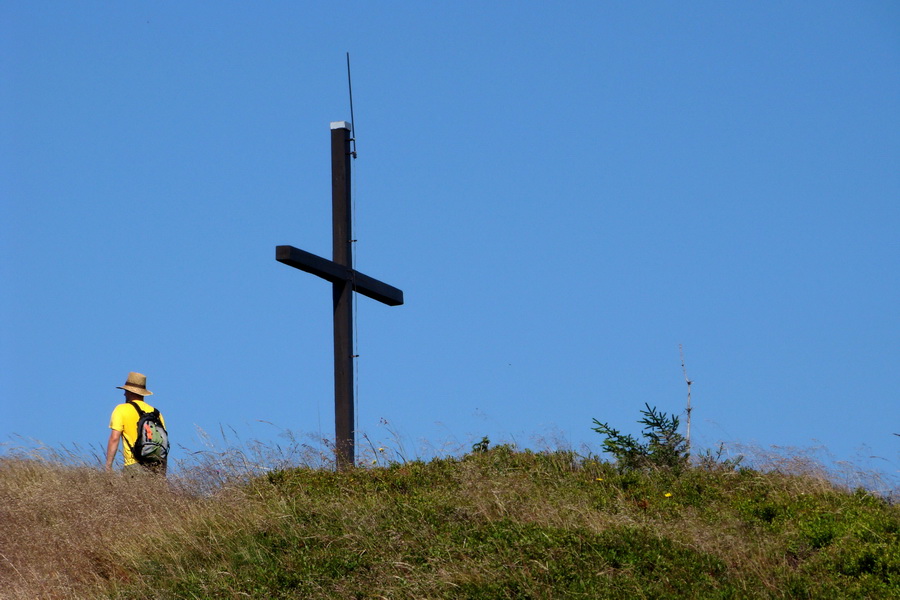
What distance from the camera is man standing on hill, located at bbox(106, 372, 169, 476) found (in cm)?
1105

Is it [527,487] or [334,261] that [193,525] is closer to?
[527,487]

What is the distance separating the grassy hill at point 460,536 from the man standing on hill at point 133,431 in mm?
540

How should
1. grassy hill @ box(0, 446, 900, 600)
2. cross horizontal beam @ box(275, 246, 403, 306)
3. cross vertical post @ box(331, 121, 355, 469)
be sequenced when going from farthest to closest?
cross vertical post @ box(331, 121, 355, 469) < cross horizontal beam @ box(275, 246, 403, 306) < grassy hill @ box(0, 446, 900, 600)

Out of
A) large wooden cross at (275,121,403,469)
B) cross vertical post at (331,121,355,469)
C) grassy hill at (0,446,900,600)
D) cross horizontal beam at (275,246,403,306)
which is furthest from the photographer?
cross vertical post at (331,121,355,469)

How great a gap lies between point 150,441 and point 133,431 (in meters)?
0.22

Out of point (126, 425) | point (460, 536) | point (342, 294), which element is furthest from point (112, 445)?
point (460, 536)

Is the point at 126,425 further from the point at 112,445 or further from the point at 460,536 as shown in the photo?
the point at 460,536

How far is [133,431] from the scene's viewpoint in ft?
36.4

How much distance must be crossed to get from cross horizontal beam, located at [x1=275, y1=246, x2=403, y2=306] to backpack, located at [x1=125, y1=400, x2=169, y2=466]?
231 cm

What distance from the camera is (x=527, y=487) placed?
370 inches

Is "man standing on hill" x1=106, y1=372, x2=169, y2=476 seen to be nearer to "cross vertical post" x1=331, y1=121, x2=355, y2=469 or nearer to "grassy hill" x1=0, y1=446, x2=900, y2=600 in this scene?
"grassy hill" x1=0, y1=446, x2=900, y2=600

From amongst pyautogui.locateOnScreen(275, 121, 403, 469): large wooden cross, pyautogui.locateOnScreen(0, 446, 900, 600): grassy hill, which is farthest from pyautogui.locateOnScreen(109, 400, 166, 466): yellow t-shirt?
pyautogui.locateOnScreen(275, 121, 403, 469): large wooden cross

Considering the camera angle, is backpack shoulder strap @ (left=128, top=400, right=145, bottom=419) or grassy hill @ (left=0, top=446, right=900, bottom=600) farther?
backpack shoulder strap @ (left=128, top=400, right=145, bottom=419)

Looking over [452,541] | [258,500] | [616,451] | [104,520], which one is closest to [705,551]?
[452,541]
